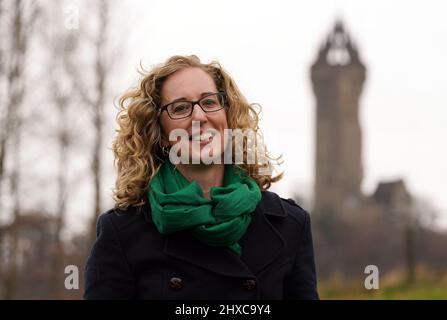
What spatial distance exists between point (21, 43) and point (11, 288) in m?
3.48

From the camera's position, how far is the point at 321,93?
86188 mm

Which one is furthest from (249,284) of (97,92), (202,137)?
(97,92)

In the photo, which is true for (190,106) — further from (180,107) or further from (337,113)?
(337,113)

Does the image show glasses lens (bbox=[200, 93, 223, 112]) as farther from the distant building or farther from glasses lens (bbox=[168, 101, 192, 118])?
the distant building

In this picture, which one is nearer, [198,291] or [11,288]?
[198,291]

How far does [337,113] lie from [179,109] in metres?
84.0

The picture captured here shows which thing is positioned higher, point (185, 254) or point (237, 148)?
point (237, 148)

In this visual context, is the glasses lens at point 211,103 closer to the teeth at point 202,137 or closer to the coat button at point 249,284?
the teeth at point 202,137

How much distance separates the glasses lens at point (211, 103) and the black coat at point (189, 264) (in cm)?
32

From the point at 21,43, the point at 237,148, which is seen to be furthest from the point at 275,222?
→ the point at 21,43

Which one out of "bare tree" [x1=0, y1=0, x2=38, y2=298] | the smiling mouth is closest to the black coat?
the smiling mouth

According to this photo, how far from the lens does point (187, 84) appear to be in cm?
245

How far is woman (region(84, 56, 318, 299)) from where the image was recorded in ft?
7.71
